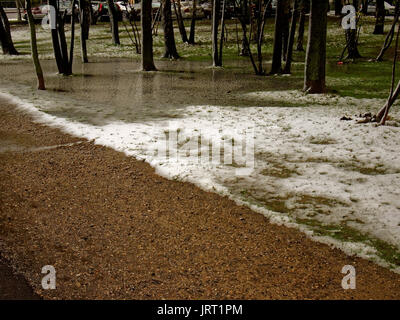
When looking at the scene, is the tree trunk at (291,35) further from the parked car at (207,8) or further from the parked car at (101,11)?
the parked car at (101,11)

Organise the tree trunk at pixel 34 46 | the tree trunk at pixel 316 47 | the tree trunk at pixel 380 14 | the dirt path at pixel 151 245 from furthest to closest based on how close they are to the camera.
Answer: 1. the tree trunk at pixel 380 14
2. the tree trunk at pixel 34 46
3. the tree trunk at pixel 316 47
4. the dirt path at pixel 151 245

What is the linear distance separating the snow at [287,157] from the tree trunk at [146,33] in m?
6.02

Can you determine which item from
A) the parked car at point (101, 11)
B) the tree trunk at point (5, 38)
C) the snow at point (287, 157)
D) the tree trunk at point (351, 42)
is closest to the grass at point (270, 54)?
the tree trunk at point (351, 42)

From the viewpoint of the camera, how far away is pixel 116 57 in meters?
19.9

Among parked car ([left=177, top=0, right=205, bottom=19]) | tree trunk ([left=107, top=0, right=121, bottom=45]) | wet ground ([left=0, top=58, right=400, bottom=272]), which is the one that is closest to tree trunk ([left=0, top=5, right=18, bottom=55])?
tree trunk ([left=107, top=0, right=121, bottom=45])

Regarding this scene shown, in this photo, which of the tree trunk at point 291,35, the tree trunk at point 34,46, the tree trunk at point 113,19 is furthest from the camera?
the tree trunk at point 113,19

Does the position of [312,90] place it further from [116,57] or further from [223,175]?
[116,57]

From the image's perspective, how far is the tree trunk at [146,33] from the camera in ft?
45.6

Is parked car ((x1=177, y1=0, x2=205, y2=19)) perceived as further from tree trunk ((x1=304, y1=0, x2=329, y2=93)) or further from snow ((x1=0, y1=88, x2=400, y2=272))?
snow ((x1=0, y1=88, x2=400, y2=272))

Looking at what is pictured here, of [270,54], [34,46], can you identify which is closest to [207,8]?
[270,54]

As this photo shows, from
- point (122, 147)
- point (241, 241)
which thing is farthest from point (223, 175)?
point (122, 147)

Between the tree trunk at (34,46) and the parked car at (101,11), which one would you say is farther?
the parked car at (101,11)

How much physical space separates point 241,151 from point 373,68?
36.2ft

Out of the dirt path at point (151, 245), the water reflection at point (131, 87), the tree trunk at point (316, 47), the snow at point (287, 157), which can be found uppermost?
the tree trunk at point (316, 47)
